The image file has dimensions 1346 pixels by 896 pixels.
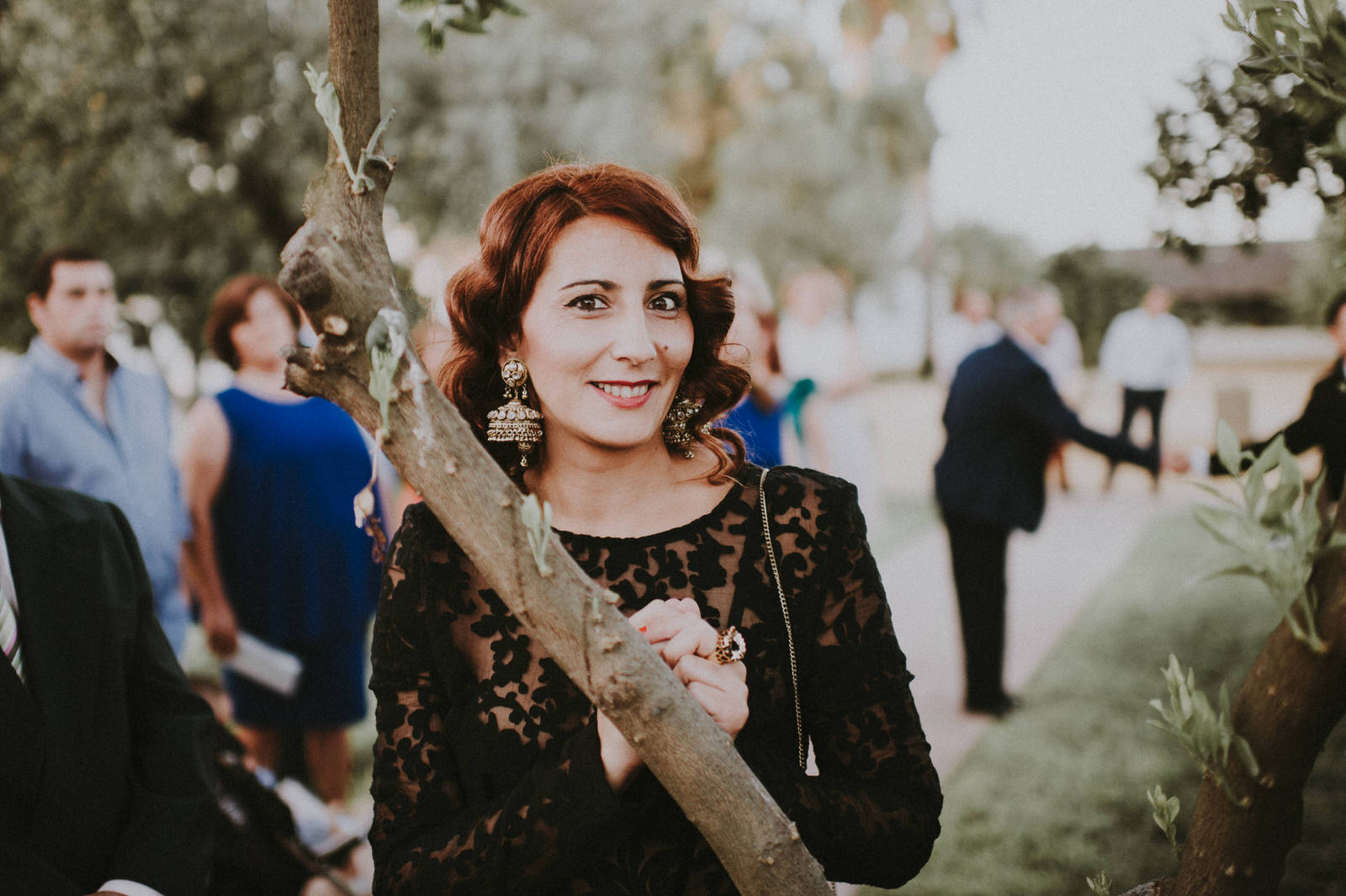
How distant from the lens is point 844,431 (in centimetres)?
788

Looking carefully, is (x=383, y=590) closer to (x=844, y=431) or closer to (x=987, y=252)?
(x=844, y=431)

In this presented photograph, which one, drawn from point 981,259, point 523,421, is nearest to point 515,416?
point 523,421

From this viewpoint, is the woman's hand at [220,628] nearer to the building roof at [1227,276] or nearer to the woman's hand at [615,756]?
the woman's hand at [615,756]

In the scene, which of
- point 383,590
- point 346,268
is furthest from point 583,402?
point 346,268

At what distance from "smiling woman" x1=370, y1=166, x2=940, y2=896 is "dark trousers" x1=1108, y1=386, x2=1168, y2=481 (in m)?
11.5

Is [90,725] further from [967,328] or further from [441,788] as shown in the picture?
[967,328]

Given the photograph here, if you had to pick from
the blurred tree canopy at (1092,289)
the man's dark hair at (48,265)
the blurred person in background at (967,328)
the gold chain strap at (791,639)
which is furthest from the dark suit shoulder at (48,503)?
the blurred tree canopy at (1092,289)

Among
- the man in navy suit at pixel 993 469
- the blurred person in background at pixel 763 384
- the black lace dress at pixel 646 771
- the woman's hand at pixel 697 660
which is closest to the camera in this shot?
the woman's hand at pixel 697 660

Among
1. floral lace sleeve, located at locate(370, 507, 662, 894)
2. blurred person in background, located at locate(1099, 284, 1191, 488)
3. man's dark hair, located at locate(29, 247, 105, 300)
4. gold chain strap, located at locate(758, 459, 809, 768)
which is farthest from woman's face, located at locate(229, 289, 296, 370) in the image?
blurred person in background, located at locate(1099, 284, 1191, 488)

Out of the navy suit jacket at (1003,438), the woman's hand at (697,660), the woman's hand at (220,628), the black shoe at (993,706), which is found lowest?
the black shoe at (993,706)

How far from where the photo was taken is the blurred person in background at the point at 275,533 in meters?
4.23

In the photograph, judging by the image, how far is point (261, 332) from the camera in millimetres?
4340

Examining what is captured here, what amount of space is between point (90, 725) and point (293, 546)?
247 centimetres

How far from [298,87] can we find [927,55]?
1256cm
